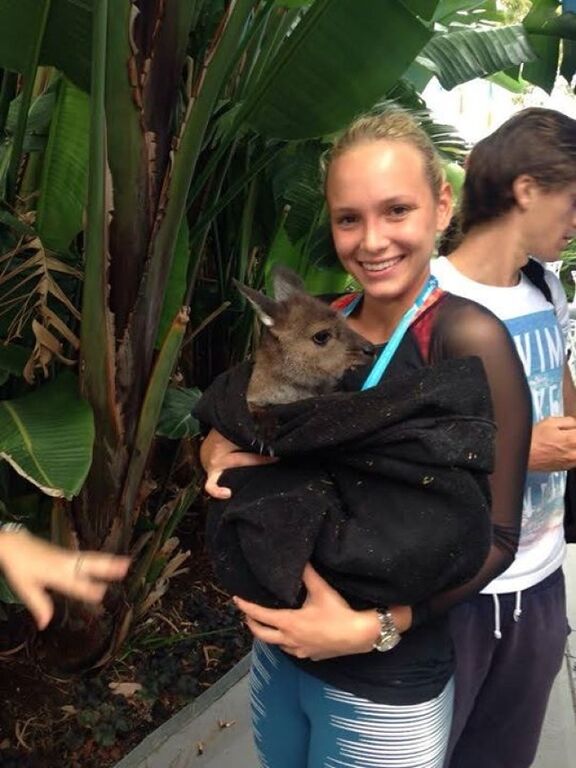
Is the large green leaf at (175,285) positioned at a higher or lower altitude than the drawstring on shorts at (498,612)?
higher

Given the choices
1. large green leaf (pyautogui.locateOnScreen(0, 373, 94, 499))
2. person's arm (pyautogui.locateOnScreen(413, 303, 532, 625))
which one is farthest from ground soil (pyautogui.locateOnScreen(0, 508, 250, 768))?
person's arm (pyautogui.locateOnScreen(413, 303, 532, 625))

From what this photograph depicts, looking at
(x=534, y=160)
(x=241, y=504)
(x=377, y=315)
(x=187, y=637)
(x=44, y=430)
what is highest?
(x=534, y=160)

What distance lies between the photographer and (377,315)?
1282 millimetres

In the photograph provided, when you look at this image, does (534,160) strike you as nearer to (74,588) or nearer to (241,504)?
(241,504)

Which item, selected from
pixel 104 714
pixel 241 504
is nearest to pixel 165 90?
pixel 241 504

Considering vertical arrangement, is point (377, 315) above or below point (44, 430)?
above

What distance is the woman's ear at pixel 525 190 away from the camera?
58.5 inches

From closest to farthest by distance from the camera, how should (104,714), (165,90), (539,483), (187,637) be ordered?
(539,483), (165,90), (104,714), (187,637)

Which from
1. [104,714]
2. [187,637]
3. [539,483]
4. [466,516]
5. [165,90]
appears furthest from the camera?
[187,637]

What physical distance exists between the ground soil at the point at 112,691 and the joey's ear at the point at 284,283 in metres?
1.44

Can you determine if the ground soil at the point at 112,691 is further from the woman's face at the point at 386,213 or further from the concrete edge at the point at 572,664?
the woman's face at the point at 386,213

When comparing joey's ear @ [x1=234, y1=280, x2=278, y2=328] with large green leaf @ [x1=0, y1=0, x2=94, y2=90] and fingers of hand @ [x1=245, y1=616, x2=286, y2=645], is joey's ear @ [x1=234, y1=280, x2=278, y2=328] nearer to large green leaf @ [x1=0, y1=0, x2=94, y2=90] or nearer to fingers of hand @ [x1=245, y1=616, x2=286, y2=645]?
fingers of hand @ [x1=245, y1=616, x2=286, y2=645]

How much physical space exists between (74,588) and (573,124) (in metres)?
1.37

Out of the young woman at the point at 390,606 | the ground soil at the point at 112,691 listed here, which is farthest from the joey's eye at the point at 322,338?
the ground soil at the point at 112,691
